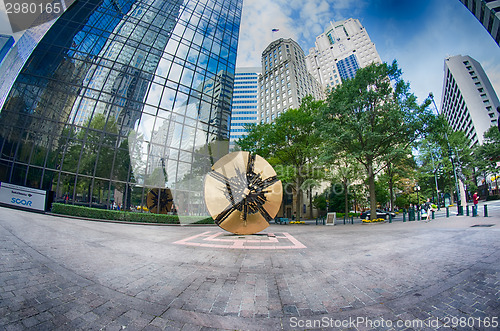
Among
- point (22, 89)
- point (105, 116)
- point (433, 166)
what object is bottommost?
point (433, 166)

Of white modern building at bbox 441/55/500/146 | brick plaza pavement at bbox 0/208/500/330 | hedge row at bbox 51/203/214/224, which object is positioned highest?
white modern building at bbox 441/55/500/146

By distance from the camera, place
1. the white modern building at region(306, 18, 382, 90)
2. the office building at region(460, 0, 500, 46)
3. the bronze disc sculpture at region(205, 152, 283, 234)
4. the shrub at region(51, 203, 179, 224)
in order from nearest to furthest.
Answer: the office building at region(460, 0, 500, 46) → the bronze disc sculpture at region(205, 152, 283, 234) → the shrub at region(51, 203, 179, 224) → the white modern building at region(306, 18, 382, 90)

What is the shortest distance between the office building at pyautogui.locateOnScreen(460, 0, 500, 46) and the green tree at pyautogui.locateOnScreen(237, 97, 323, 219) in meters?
14.7

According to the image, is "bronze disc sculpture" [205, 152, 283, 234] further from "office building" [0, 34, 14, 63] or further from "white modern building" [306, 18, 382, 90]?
"white modern building" [306, 18, 382, 90]

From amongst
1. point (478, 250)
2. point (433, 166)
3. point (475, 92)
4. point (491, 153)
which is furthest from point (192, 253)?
point (475, 92)

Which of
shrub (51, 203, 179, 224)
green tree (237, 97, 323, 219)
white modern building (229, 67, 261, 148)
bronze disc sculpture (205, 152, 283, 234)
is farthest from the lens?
white modern building (229, 67, 261, 148)

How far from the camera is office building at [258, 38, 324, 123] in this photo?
62.7 metres

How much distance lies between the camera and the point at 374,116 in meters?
18.9

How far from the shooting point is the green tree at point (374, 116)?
17.1 metres

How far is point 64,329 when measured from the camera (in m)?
1.94

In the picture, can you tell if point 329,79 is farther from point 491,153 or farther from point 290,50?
point 491,153

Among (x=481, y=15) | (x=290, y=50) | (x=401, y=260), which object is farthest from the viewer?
(x=290, y=50)

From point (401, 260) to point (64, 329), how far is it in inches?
265

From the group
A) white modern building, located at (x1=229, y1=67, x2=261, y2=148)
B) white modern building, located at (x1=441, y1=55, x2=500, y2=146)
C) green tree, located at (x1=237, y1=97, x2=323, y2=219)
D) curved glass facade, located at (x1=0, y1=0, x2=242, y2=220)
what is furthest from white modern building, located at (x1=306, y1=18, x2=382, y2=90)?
curved glass facade, located at (x1=0, y1=0, x2=242, y2=220)
